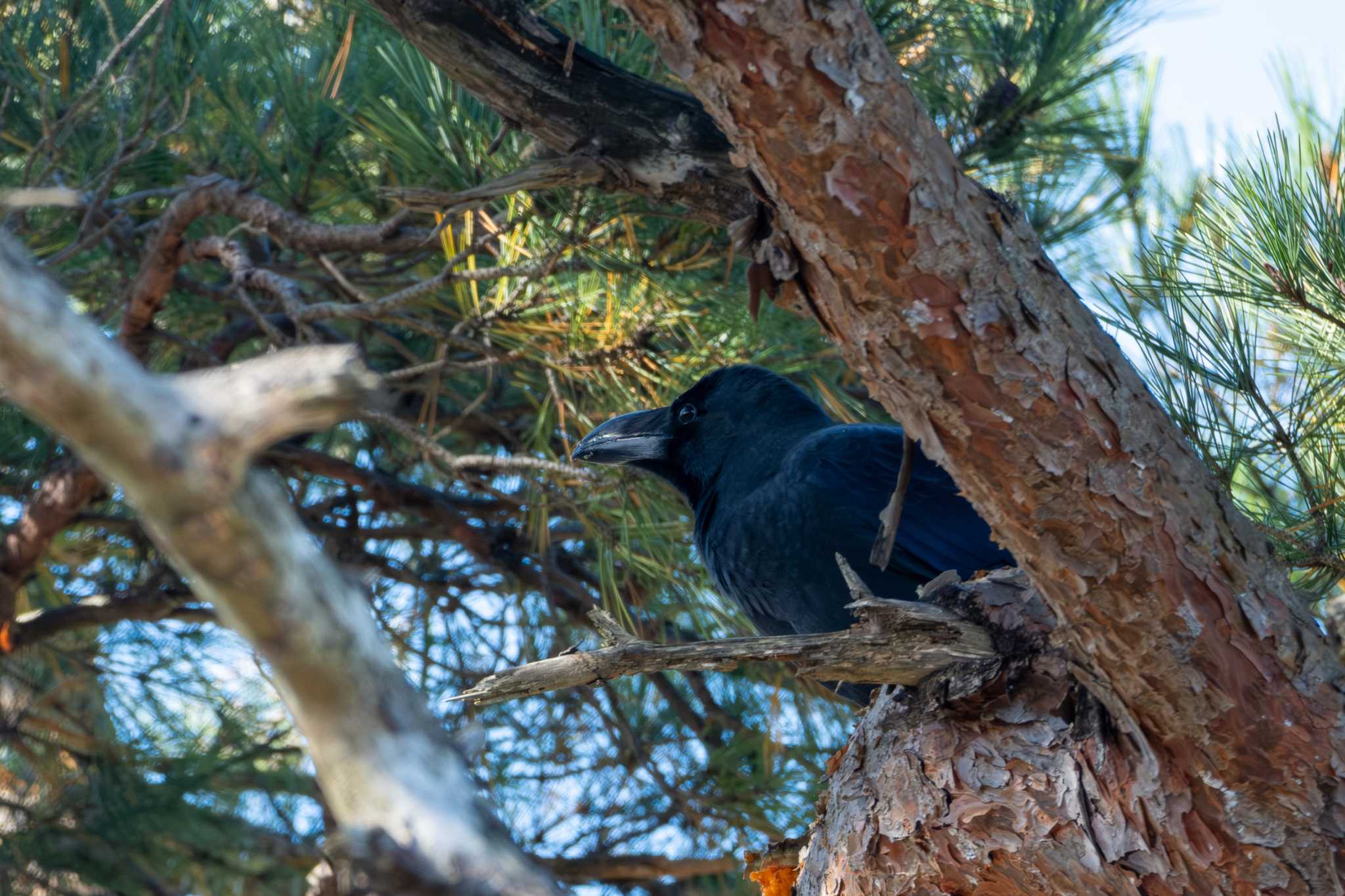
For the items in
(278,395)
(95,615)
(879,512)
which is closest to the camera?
(278,395)

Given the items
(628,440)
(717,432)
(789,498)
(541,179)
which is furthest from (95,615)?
(541,179)

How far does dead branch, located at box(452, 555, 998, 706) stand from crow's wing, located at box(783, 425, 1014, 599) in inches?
34.4

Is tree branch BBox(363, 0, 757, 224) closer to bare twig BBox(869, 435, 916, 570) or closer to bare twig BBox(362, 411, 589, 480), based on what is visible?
bare twig BBox(869, 435, 916, 570)

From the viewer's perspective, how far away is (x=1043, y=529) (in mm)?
1470

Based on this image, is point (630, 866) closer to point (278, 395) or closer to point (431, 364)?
point (431, 364)

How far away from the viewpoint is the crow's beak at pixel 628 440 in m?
3.02

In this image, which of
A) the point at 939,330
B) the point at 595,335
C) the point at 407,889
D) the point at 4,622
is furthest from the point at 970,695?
the point at 4,622

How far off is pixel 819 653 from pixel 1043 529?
36 cm

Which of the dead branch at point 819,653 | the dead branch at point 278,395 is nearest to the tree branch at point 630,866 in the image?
the dead branch at point 819,653

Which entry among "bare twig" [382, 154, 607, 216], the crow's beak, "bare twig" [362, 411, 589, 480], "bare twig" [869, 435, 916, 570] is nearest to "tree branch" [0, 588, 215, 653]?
"bare twig" [362, 411, 589, 480]

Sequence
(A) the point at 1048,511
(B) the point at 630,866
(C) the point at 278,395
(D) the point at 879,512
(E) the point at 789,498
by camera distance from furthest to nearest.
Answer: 1. (B) the point at 630,866
2. (E) the point at 789,498
3. (D) the point at 879,512
4. (A) the point at 1048,511
5. (C) the point at 278,395

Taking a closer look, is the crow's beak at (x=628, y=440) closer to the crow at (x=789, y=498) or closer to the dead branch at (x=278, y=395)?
the crow at (x=789, y=498)

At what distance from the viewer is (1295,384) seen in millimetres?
2129

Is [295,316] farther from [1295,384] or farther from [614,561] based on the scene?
[1295,384]
